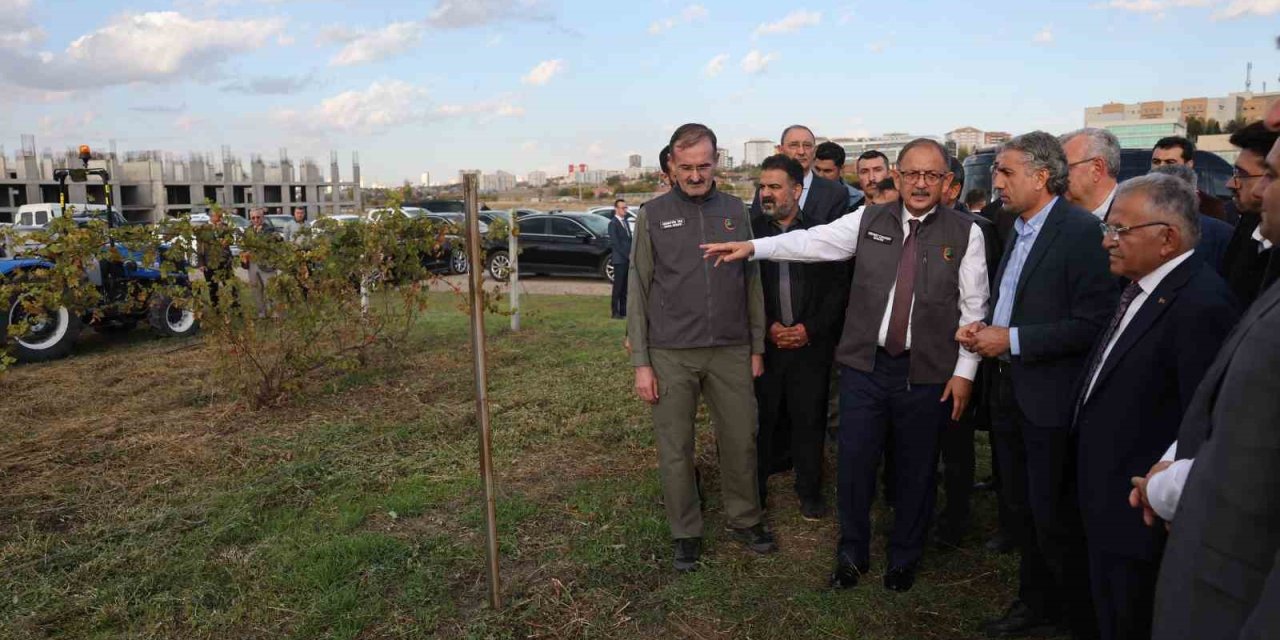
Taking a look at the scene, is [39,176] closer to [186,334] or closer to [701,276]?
[186,334]

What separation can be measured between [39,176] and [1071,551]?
6242 centimetres

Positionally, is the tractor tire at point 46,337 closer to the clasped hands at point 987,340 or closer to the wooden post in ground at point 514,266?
the wooden post in ground at point 514,266

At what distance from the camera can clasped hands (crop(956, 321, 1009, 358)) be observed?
3213 mm

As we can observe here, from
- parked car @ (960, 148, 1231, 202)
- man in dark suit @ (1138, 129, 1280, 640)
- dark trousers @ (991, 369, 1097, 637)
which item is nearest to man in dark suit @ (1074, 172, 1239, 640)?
dark trousers @ (991, 369, 1097, 637)

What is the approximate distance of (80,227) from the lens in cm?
627

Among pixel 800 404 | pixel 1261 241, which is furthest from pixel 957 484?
pixel 1261 241

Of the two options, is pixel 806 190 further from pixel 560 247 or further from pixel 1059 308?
pixel 560 247

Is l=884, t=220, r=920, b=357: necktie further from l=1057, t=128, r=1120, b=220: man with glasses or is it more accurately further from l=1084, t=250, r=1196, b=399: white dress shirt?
l=1084, t=250, r=1196, b=399: white dress shirt

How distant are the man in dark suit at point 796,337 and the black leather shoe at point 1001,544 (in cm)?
84

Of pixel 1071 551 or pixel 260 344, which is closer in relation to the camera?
pixel 1071 551

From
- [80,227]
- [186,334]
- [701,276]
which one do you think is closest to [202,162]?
[186,334]

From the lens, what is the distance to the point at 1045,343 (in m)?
3.12

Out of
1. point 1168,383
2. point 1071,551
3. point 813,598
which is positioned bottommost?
point 813,598

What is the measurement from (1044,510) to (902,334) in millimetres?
849
